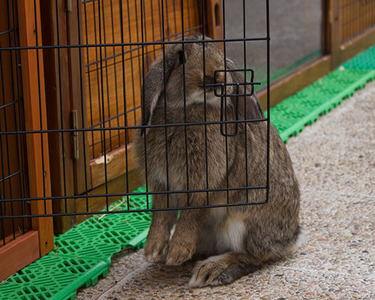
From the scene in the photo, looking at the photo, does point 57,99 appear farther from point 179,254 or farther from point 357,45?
point 357,45

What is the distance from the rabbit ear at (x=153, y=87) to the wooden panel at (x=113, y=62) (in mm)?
788

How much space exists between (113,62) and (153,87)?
125 cm

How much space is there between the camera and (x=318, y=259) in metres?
3.70

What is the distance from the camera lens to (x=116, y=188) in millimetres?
4516

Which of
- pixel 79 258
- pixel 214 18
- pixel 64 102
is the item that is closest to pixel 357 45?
pixel 214 18

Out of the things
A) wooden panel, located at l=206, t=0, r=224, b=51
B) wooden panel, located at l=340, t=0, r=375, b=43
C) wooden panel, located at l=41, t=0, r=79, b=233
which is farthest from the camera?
wooden panel, located at l=340, t=0, r=375, b=43

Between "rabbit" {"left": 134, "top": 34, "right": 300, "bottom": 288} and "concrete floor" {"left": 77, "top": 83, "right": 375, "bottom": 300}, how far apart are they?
10 cm

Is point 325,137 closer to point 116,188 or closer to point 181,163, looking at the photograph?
point 116,188

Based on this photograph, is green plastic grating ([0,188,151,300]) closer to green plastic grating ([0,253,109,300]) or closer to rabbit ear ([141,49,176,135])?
green plastic grating ([0,253,109,300])

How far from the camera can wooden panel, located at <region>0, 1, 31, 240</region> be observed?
11.4 feet

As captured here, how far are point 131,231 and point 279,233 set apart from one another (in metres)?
0.95

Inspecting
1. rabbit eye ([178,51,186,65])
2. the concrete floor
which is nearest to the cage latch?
rabbit eye ([178,51,186,65])

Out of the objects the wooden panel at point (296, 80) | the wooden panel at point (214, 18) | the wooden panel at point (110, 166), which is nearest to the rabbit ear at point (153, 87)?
the wooden panel at point (110, 166)

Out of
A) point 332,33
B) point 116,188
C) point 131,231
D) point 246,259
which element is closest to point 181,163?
point 246,259
